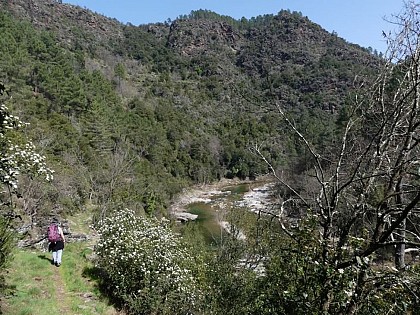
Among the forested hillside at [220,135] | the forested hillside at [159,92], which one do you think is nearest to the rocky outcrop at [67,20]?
the forested hillside at [159,92]

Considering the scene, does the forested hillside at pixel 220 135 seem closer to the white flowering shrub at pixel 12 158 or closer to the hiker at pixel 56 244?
the white flowering shrub at pixel 12 158

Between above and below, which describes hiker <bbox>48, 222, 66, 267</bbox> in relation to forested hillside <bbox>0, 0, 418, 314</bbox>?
below

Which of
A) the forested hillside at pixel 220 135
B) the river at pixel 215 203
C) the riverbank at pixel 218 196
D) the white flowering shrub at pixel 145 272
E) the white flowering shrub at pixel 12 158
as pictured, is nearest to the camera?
the forested hillside at pixel 220 135

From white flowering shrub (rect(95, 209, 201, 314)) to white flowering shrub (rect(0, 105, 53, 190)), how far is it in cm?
482

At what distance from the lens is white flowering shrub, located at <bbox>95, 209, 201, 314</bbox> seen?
10688 mm

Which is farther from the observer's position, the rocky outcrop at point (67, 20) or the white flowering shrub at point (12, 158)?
the rocky outcrop at point (67, 20)

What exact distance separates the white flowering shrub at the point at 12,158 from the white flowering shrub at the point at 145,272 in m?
4.82

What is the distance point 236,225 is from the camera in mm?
31266

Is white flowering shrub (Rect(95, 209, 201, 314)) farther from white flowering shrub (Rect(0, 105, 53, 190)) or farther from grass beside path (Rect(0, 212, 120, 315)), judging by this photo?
white flowering shrub (Rect(0, 105, 53, 190))

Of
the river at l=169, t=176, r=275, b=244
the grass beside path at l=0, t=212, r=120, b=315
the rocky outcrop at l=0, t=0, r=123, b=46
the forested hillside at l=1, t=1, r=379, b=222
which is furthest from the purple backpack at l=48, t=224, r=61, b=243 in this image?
the rocky outcrop at l=0, t=0, r=123, b=46

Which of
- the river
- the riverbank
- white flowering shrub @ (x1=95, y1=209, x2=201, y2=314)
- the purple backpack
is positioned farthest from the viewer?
the riverbank

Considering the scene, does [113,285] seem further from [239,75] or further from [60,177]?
[239,75]

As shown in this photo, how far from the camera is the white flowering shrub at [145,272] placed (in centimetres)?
1069

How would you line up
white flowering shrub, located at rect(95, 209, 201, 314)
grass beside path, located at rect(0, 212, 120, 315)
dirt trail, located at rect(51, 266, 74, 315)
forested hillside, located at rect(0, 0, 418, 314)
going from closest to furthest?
forested hillside, located at rect(0, 0, 418, 314)
grass beside path, located at rect(0, 212, 120, 315)
dirt trail, located at rect(51, 266, 74, 315)
white flowering shrub, located at rect(95, 209, 201, 314)
